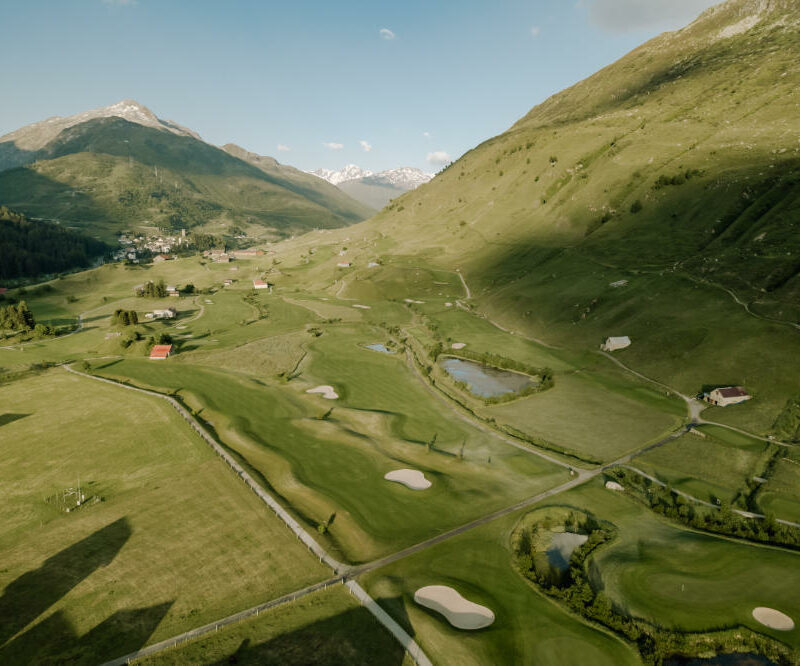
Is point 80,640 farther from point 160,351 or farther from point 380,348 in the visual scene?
point 380,348

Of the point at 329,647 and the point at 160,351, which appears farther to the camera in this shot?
the point at 160,351

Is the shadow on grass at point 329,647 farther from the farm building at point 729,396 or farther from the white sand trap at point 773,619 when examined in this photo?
the farm building at point 729,396

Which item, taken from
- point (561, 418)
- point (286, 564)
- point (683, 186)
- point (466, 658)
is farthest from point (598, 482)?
point (683, 186)

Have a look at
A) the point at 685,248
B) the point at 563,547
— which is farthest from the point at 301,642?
the point at 685,248

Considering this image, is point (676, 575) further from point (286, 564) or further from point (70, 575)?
point (70, 575)

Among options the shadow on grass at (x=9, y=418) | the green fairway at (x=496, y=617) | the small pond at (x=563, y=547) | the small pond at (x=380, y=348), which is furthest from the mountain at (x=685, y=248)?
the shadow on grass at (x=9, y=418)

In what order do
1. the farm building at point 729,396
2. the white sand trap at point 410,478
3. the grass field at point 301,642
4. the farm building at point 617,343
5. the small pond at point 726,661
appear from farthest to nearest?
the farm building at point 617,343 < the farm building at point 729,396 < the white sand trap at point 410,478 < the small pond at point 726,661 < the grass field at point 301,642

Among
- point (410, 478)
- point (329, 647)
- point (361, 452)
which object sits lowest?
point (410, 478)
